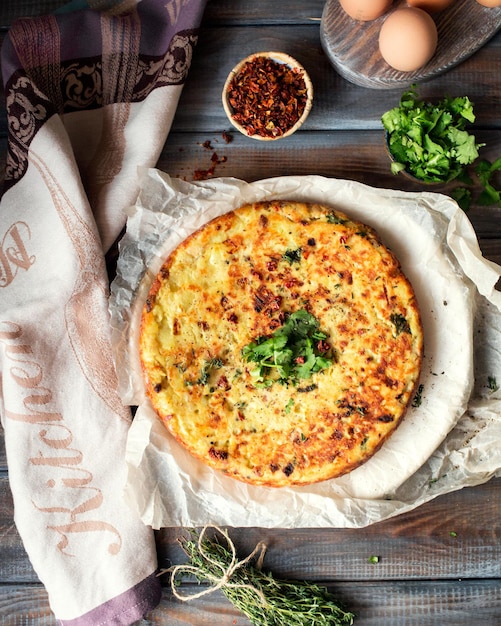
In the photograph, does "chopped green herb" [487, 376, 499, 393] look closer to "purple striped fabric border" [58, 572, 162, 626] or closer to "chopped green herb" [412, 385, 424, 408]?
"chopped green herb" [412, 385, 424, 408]

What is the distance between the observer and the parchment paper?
8.74 ft

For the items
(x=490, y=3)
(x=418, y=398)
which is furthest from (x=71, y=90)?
(x=418, y=398)

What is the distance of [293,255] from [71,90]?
1.26 metres

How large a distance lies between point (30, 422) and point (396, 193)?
73.6 inches

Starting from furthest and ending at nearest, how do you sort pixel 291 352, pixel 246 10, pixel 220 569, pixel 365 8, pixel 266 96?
pixel 246 10 < pixel 220 569 < pixel 266 96 < pixel 365 8 < pixel 291 352

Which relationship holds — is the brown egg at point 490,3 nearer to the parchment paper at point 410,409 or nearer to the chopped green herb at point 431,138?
the chopped green herb at point 431,138

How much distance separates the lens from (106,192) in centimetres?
277

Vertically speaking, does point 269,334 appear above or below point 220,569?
above

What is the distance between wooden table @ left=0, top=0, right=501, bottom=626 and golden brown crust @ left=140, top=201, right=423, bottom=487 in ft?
1.54

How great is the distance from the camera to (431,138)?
2668mm

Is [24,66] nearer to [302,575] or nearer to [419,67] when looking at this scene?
[419,67]

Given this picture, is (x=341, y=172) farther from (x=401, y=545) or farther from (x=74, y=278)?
(x=401, y=545)

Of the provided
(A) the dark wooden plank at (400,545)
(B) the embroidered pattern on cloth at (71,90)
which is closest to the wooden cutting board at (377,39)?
(B) the embroidered pattern on cloth at (71,90)

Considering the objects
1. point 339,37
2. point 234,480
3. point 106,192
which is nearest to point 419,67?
point 339,37
